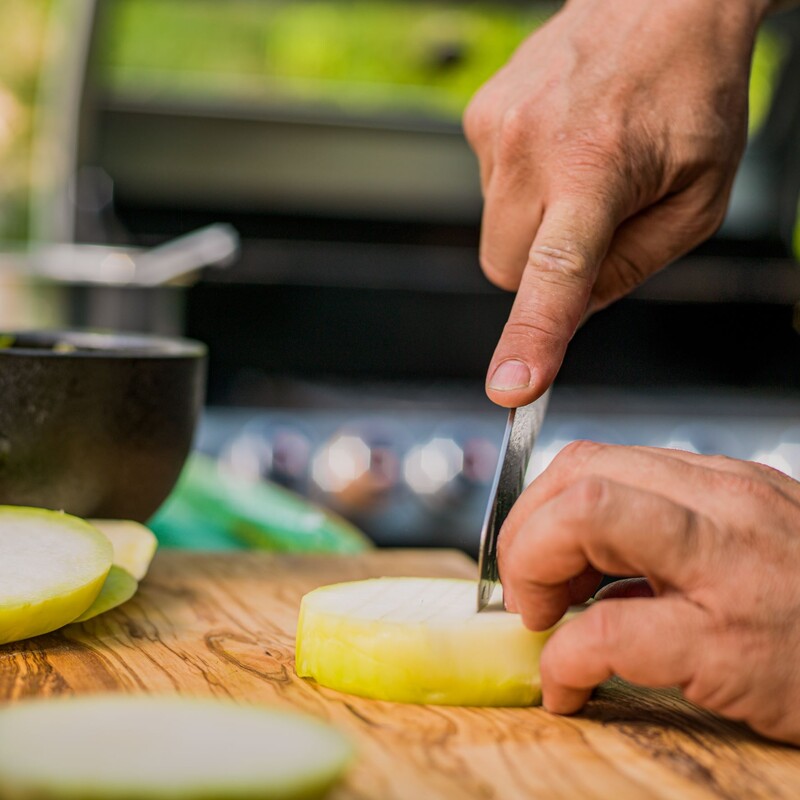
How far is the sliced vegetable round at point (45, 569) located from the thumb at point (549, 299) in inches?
12.0

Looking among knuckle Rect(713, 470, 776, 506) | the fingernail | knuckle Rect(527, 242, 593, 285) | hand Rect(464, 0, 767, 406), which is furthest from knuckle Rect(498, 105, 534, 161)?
knuckle Rect(713, 470, 776, 506)

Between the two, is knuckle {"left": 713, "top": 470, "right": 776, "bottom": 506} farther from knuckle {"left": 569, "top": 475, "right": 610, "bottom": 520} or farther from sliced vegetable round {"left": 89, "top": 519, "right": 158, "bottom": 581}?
sliced vegetable round {"left": 89, "top": 519, "right": 158, "bottom": 581}

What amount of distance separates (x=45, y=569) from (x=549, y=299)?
1.32 feet

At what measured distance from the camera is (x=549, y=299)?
2.76 ft

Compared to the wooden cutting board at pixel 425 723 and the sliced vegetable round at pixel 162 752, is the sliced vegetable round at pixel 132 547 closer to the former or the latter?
the wooden cutting board at pixel 425 723

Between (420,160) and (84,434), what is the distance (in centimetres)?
210

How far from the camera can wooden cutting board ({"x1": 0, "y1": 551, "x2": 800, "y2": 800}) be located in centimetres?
57

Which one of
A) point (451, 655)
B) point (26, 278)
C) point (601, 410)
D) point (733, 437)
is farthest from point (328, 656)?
point (733, 437)

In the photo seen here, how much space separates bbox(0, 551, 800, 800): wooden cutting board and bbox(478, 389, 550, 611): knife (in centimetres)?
10

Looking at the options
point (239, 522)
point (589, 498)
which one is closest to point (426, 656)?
point (589, 498)

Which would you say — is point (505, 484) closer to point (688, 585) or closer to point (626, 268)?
point (688, 585)

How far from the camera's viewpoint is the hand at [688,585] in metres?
0.62

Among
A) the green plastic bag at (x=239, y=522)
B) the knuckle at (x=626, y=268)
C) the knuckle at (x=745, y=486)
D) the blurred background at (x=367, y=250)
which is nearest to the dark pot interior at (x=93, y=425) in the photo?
the green plastic bag at (x=239, y=522)

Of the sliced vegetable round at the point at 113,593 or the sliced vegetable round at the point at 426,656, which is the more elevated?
the sliced vegetable round at the point at 426,656
